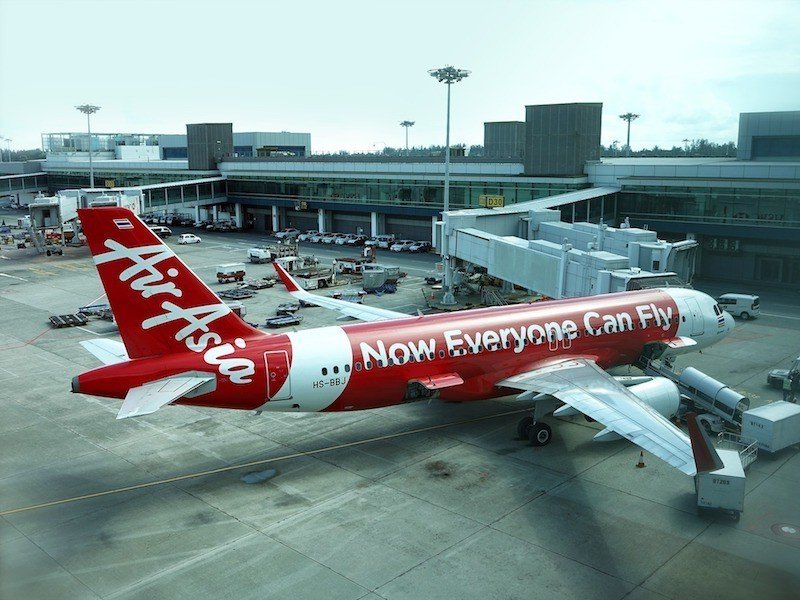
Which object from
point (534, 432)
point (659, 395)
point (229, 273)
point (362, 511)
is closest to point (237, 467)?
point (362, 511)

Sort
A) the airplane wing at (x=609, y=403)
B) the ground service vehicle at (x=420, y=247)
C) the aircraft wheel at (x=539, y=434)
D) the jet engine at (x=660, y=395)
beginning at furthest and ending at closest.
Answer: the ground service vehicle at (x=420, y=247), the jet engine at (x=660, y=395), the aircraft wheel at (x=539, y=434), the airplane wing at (x=609, y=403)

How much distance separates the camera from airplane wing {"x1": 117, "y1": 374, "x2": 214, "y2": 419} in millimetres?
25062

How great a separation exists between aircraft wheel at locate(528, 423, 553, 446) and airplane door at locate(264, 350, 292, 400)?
1166 cm

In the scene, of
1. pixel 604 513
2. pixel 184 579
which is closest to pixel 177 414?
pixel 184 579

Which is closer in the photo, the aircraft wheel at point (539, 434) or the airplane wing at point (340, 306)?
the aircraft wheel at point (539, 434)

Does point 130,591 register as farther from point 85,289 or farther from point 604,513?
point 85,289

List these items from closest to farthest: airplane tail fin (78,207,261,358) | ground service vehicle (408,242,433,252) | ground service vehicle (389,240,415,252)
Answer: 1. airplane tail fin (78,207,261,358)
2. ground service vehicle (408,242,433,252)
3. ground service vehicle (389,240,415,252)

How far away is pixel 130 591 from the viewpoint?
840 inches

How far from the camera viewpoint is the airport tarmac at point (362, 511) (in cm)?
2164

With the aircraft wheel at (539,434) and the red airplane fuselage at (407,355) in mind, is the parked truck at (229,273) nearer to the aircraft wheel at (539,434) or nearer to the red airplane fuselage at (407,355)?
the red airplane fuselage at (407,355)

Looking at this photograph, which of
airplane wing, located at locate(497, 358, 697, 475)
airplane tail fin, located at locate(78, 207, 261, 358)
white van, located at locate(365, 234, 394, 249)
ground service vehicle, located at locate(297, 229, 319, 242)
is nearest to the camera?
airplane wing, located at locate(497, 358, 697, 475)

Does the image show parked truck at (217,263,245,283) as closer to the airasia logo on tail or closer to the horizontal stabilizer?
the horizontal stabilizer

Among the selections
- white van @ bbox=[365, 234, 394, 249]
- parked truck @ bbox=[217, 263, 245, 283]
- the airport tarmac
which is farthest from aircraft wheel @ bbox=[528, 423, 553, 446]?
white van @ bbox=[365, 234, 394, 249]

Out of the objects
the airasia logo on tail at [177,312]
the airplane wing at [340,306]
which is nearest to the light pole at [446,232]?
the airplane wing at [340,306]
